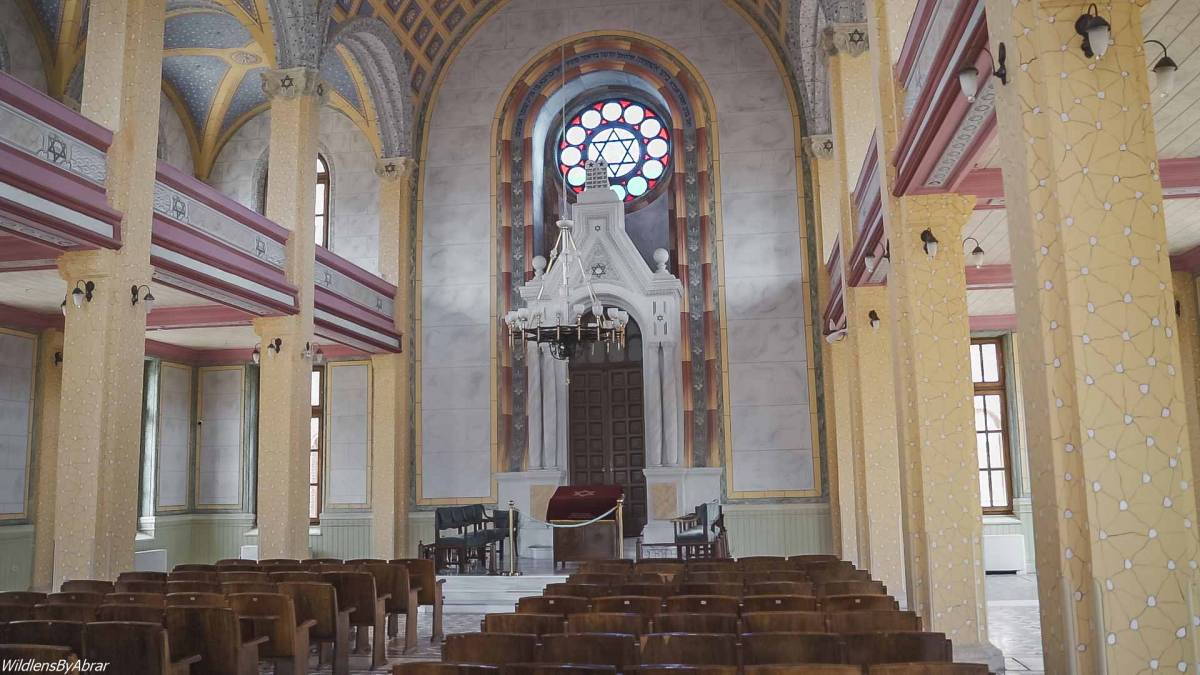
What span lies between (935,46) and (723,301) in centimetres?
1047

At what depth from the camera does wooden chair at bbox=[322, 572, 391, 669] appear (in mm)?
7891

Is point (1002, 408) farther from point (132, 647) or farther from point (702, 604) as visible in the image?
point (132, 647)

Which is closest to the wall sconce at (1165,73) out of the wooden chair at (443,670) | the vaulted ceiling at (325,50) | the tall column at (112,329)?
the wooden chair at (443,670)


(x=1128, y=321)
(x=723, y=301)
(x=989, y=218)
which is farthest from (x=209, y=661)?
(x=723, y=301)

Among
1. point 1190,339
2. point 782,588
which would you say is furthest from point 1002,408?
point 782,588

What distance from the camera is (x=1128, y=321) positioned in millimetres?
4352

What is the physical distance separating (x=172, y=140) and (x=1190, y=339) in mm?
17265

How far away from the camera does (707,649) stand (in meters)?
4.74

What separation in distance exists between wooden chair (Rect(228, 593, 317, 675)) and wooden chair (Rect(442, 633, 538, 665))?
2.00 m

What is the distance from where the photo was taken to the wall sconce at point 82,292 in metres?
9.47

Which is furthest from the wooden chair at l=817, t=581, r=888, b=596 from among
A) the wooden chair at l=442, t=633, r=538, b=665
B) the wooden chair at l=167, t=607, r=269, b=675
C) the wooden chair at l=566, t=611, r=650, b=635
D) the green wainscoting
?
the green wainscoting

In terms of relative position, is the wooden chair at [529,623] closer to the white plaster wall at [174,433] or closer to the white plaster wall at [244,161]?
the white plaster wall at [174,433]

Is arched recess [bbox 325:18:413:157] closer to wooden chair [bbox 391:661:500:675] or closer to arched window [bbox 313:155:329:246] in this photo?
arched window [bbox 313:155:329:246]

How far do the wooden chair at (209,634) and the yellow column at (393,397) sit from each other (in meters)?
11.3
